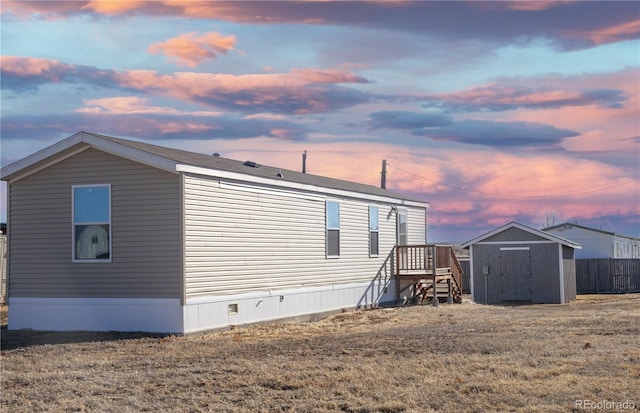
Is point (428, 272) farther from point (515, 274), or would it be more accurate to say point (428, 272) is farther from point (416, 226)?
point (515, 274)

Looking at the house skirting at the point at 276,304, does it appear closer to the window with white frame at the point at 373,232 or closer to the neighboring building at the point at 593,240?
the window with white frame at the point at 373,232

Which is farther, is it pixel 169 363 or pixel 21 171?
pixel 21 171

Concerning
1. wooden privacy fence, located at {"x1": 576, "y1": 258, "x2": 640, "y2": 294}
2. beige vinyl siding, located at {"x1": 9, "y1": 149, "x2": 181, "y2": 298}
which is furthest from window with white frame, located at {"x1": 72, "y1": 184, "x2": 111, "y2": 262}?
wooden privacy fence, located at {"x1": 576, "y1": 258, "x2": 640, "y2": 294}

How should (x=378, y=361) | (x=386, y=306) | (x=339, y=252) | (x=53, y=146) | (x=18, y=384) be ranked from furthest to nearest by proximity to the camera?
Result: (x=386, y=306)
(x=339, y=252)
(x=53, y=146)
(x=378, y=361)
(x=18, y=384)

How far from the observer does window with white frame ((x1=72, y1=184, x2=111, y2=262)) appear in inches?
653

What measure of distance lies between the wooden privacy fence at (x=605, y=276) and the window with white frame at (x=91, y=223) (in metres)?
26.0

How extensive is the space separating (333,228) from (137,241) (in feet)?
24.1

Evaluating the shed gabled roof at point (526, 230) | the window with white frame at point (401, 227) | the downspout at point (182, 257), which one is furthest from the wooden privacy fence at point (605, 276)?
the downspout at point (182, 257)

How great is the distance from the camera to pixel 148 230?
16125 millimetres

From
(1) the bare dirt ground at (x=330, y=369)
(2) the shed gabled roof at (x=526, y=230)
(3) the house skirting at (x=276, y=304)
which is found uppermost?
(2) the shed gabled roof at (x=526, y=230)

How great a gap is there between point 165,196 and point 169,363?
4.81 metres

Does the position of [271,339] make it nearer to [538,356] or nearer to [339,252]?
[538,356]

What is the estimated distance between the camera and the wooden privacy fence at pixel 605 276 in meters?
36.4

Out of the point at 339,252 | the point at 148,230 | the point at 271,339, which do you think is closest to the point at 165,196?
the point at 148,230
